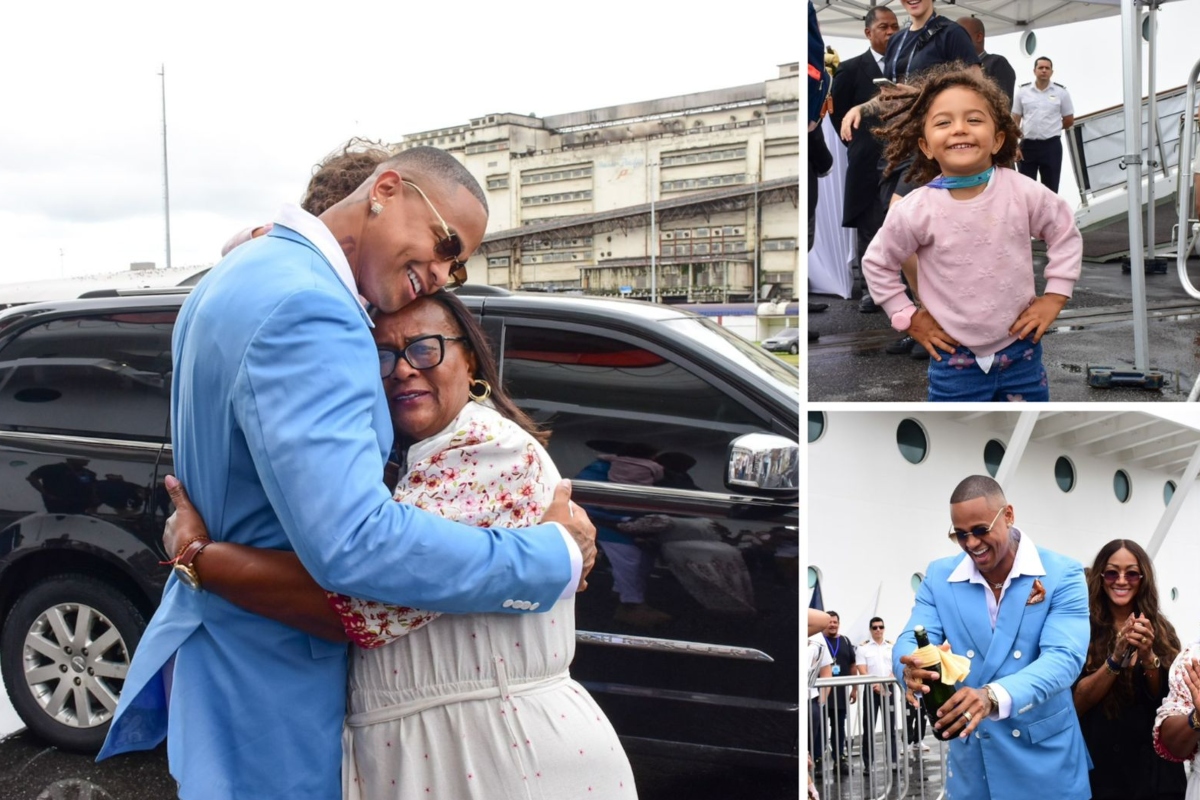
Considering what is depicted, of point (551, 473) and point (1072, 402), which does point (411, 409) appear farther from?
point (1072, 402)

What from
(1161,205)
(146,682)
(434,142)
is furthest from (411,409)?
(1161,205)

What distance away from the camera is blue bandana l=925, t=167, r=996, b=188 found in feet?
8.14

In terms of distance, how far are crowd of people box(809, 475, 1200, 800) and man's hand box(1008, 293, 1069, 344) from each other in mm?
407

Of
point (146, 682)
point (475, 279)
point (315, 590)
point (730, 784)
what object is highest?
point (475, 279)

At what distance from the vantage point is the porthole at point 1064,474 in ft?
11.8

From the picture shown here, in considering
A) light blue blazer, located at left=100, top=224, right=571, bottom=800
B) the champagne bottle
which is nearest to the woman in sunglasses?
the champagne bottle

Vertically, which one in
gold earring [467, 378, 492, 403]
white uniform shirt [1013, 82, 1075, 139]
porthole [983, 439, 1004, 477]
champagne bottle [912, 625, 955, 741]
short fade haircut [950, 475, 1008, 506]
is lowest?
champagne bottle [912, 625, 955, 741]

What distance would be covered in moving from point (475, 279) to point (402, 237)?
693 millimetres

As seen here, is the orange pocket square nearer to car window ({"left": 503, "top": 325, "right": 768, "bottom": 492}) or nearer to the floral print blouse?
car window ({"left": 503, "top": 325, "right": 768, "bottom": 492})

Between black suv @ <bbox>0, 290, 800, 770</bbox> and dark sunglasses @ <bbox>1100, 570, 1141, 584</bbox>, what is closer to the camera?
black suv @ <bbox>0, 290, 800, 770</bbox>

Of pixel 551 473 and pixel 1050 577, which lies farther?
pixel 1050 577

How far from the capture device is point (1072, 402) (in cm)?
270

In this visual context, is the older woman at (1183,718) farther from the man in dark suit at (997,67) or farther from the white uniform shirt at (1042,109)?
the man in dark suit at (997,67)

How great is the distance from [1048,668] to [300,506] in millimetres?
1977
